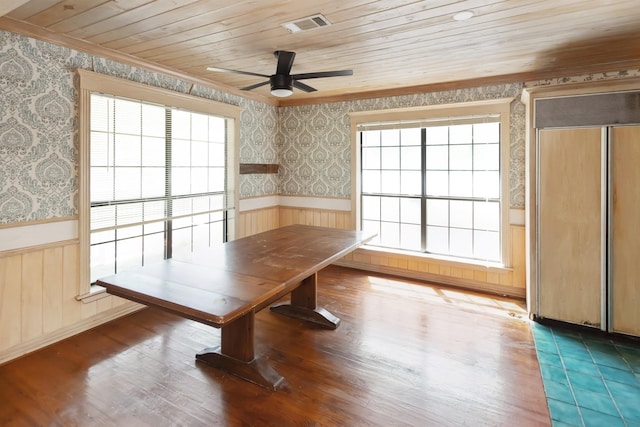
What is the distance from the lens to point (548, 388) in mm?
2238

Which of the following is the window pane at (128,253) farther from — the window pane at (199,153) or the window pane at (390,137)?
the window pane at (390,137)

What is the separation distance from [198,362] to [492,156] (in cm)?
370

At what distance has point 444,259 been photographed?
429 centimetres

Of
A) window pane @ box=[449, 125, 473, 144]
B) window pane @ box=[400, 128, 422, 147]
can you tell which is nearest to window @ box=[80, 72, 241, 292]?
window pane @ box=[400, 128, 422, 147]

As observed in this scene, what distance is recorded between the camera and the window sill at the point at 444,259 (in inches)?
159

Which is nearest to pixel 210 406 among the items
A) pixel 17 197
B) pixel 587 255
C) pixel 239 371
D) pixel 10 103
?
pixel 239 371

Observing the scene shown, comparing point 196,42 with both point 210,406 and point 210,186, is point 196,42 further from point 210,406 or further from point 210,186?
point 210,406

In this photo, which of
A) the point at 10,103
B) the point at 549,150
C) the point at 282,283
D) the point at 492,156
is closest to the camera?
the point at 282,283

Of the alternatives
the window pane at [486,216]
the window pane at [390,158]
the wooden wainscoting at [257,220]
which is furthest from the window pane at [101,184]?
the window pane at [486,216]

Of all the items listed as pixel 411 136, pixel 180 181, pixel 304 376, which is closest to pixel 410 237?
pixel 411 136

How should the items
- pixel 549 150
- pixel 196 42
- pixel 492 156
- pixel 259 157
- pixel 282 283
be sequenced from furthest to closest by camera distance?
pixel 259 157 → pixel 492 156 → pixel 549 150 → pixel 196 42 → pixel 282 283

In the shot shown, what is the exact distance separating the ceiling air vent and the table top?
5.45 feet

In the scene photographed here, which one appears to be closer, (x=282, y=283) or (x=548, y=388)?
(x=282, y=283)

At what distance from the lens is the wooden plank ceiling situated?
2219 millimetres
